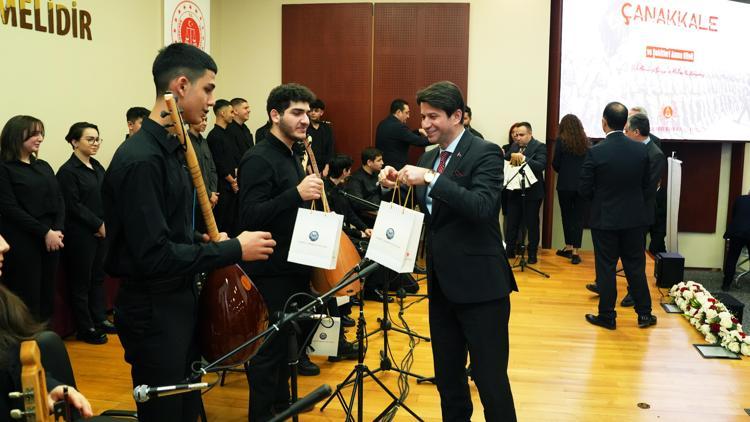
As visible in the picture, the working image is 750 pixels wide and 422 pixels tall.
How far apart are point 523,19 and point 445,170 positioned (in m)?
6.17

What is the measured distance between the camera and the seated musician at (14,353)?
5.40 feet

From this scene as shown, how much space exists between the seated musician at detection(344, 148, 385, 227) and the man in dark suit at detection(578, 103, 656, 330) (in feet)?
6.03

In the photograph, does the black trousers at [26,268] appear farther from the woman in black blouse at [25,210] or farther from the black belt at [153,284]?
the black belt at [153,284]

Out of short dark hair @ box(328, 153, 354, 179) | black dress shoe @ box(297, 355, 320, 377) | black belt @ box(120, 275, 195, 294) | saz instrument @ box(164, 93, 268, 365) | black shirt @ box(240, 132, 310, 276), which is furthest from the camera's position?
short dark hair @ box(328, 153, 354, 179)

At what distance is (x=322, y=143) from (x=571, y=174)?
2.82 metres

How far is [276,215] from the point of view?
296 cm

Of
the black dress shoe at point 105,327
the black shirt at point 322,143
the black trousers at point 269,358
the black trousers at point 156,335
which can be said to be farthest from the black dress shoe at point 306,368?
the black shirt at point 322,143

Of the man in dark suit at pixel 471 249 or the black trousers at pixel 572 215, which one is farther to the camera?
the black trousers at pixel 572 215

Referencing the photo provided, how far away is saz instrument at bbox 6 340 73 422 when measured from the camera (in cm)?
139

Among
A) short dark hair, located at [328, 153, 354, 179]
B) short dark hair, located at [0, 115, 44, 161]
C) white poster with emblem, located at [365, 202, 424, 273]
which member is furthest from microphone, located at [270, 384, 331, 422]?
short dark hair, located at [328, 153, 354, 179]

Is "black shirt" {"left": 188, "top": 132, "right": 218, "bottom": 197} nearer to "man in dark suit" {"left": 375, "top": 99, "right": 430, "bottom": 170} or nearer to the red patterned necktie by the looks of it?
"man in dark suit" {"left": 375, "top": 99, "right": 430, "bottom": 170}

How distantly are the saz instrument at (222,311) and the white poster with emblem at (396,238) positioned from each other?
0.48m

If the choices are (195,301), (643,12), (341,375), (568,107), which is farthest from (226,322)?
(643,12)

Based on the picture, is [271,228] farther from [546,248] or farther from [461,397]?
[546,248]
